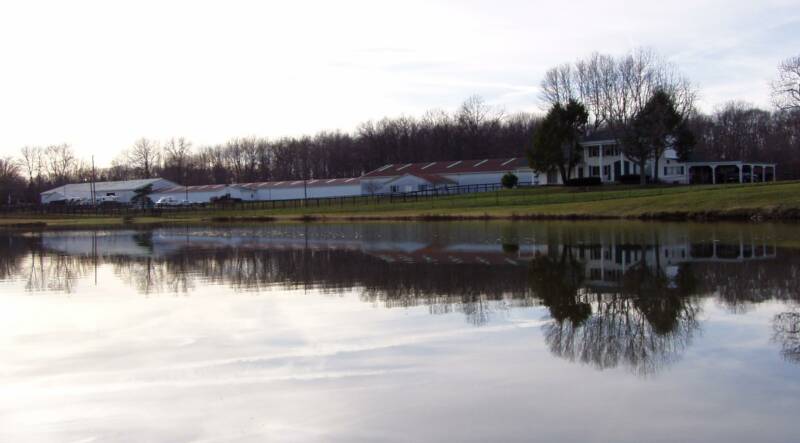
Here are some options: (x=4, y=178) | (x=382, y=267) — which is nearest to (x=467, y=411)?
(x=382, y=267)

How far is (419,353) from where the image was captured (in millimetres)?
12109

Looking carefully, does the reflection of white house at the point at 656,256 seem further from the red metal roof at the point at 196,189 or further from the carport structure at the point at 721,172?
the red metal roof at the point at 196,189

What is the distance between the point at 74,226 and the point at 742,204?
59850 mm

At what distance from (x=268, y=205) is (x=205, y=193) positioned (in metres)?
25.2

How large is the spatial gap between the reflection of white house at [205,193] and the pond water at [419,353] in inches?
3518

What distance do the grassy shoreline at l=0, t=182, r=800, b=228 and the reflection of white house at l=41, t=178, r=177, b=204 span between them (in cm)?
3110

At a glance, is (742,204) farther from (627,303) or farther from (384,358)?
(384,358)

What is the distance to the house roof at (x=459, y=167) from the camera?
9381 centimetres

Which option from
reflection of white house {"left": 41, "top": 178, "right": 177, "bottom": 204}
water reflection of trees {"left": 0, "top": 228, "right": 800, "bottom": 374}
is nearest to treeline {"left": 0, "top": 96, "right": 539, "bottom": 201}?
reflection of white house {"left": 41, "top": 178, "right": 177, "bottom": 204}

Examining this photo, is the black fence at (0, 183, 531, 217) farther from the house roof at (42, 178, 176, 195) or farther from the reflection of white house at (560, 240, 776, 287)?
the reflection of white house at (560, 240, 776, 287)

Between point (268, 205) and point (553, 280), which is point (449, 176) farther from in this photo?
point (553, 280)

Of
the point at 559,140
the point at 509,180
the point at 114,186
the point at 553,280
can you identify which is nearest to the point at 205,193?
the point at 114,186

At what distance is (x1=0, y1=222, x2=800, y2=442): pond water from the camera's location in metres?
8.77

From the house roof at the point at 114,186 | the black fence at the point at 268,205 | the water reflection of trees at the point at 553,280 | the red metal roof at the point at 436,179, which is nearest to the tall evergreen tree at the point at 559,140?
the black fence at the point at 268,205
